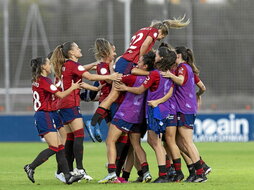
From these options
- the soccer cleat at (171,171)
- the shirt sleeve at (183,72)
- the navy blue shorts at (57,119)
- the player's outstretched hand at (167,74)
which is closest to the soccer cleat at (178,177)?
the soccer cleat at (171,171)

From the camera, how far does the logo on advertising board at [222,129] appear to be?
25969mm

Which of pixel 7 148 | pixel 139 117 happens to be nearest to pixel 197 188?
pixel 139 117

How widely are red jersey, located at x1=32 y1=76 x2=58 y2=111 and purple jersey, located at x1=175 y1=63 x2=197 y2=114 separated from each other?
6.07 feet

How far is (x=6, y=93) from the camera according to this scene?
92.0 ft

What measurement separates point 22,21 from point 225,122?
317 inches

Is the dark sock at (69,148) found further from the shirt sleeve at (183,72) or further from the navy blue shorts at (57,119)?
the shirt sleeve at (183,72)

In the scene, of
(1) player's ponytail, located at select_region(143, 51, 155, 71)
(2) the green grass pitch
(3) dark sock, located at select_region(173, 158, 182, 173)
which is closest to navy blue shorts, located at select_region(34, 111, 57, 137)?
(2) the green grass pitch

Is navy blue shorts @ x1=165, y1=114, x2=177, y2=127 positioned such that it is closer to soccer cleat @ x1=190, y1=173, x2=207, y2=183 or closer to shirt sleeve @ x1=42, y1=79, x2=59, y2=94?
soccer cleat @ x1=190, y1=173, x2=207, y2=183

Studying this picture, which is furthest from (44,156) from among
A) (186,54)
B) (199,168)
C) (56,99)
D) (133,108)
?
(186,54)

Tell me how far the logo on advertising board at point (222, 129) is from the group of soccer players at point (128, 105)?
12.8 meters

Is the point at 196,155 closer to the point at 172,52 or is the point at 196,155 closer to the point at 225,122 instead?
the point at 172,52

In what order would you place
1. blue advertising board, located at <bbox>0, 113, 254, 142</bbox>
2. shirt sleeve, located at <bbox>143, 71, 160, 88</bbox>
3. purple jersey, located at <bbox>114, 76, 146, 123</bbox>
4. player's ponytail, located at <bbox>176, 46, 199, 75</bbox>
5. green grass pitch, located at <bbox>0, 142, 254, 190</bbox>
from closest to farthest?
green grass pitch, located at <bbox>0, 142, 254, 190</bbox>
shirt sleeve, located at <bbox>143, 71, 160, 88</bbox>
purple jersey, located at <bbox>114, 76, 146, 123</bbox>
player's ponytail, located at <bbox>176, 46, 199, 75</bbox>
blue advertising board, located at <bbox>0, 113, 254, 142</bbox>

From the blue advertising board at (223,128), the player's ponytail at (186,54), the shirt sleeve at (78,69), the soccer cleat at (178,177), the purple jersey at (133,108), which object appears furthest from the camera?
the blue advertising board at (223,128)

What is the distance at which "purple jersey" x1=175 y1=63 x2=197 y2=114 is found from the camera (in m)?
12.8
